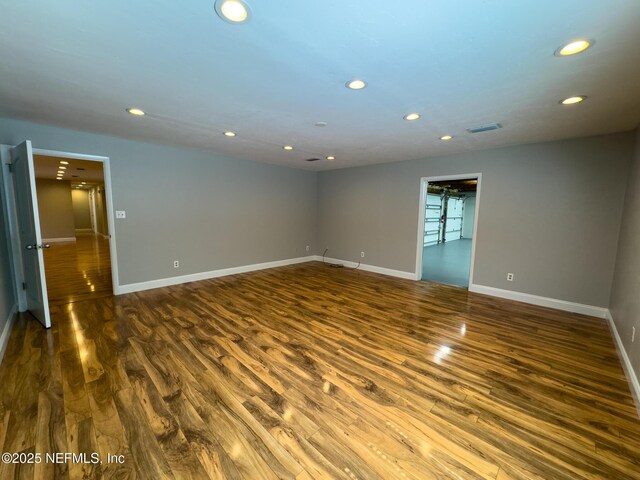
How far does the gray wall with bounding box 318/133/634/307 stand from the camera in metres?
3.49

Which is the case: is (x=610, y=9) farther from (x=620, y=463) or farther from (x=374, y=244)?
(x=374, y=244)

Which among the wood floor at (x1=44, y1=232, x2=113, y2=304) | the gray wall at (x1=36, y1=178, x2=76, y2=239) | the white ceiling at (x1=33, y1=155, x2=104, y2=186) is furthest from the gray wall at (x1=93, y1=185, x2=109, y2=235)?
the wood floor at (x1=44, y1=232, x2=113, y2=304)

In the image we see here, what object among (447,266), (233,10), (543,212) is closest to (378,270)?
(447,266)

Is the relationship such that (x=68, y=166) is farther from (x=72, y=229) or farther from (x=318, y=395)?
(x=318, y=395)

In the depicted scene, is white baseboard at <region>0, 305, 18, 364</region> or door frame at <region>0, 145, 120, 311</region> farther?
door frame at <region>0, 145, 120, 311</region>

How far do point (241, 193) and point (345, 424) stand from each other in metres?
4.78

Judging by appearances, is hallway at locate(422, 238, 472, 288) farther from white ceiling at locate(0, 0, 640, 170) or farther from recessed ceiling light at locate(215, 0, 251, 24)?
recessed ceiling light at locate(215, 0, 251, 24)

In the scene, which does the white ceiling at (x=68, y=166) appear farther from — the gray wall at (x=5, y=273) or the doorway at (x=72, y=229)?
the gray wall at (x=5, y=273)

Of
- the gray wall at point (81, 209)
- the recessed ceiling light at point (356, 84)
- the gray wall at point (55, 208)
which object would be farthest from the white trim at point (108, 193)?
the gray wall at point (81, 209)

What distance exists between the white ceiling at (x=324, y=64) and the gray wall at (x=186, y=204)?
1.83ft

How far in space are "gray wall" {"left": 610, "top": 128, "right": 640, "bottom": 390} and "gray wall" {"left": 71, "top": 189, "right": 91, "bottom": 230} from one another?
18590mm

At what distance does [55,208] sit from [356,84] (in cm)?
1326

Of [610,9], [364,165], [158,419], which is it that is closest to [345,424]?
[158,419]

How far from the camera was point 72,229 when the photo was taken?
1060 centimetres
